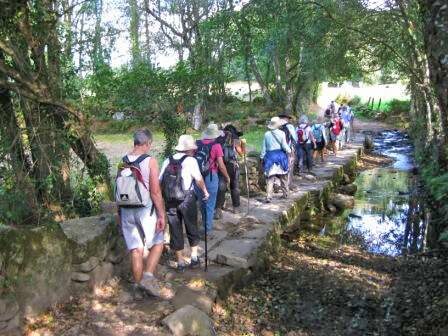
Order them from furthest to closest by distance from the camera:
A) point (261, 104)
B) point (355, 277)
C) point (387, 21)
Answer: point (261, 104), point (387, 21), point (355, 277)

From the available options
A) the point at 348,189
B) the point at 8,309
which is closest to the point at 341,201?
the point at 348,189

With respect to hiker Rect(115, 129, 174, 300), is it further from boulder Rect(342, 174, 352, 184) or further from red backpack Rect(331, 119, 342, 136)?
red backpack Rect(331, 119, 342, 136)

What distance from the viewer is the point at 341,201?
13.8 metres

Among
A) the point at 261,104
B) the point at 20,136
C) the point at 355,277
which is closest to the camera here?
the point at 20,136

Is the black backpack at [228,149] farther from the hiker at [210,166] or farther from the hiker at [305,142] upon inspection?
the hiker at [305,142]

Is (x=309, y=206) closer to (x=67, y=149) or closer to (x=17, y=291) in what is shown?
(x=67, y=149)

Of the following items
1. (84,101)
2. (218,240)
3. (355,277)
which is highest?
(84,101)

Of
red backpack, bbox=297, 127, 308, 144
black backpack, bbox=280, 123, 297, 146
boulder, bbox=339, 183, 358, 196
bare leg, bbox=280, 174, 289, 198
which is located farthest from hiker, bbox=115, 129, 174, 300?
boulder, bbox=339, 183, 358, 196

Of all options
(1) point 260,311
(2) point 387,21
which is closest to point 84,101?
(1) point 260,311

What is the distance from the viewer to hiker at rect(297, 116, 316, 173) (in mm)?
14625

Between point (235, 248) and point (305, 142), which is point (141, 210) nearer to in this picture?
point (235, 248)

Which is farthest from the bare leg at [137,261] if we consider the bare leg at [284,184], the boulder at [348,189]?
the boulder at [348,189]

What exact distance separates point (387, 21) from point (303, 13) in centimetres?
459

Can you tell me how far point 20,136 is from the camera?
6055mm
